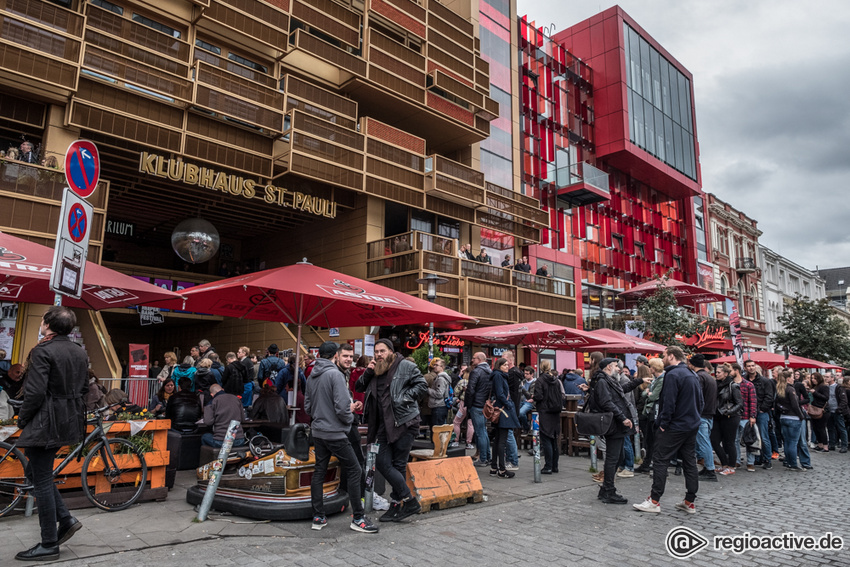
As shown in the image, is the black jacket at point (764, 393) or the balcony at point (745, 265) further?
the balcony at point (745, 265)

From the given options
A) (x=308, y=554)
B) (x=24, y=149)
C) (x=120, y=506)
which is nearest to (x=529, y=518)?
(x=308, y=554)

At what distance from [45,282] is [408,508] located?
20.7 ft

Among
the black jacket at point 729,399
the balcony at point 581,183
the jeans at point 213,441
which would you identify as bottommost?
the jeans at point 213,441

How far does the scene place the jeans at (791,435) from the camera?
1127 centimetres

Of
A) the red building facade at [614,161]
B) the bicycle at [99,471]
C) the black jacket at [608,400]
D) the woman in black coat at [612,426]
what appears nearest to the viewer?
the bicycle at [99,471]

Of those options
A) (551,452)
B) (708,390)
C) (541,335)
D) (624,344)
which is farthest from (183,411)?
(624,344)

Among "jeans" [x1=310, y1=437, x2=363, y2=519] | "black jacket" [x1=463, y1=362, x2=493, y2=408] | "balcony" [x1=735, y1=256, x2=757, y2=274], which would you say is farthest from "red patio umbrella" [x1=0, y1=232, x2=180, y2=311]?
"balcony" [x1=735, y1=256, x2=757, y2=274]

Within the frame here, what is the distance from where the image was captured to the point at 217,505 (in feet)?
21.1

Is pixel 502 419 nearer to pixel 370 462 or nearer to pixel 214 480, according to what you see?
pixel 370 462

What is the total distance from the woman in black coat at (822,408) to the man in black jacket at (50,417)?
15.5m

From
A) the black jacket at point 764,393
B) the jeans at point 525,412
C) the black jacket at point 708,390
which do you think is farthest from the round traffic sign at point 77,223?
the black jacket at point 764,393

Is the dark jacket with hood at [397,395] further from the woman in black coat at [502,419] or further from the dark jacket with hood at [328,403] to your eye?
the woman in black coat at [502,419]

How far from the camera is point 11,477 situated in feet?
19.5

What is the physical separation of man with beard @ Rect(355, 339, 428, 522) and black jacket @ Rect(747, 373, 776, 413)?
8.58m
